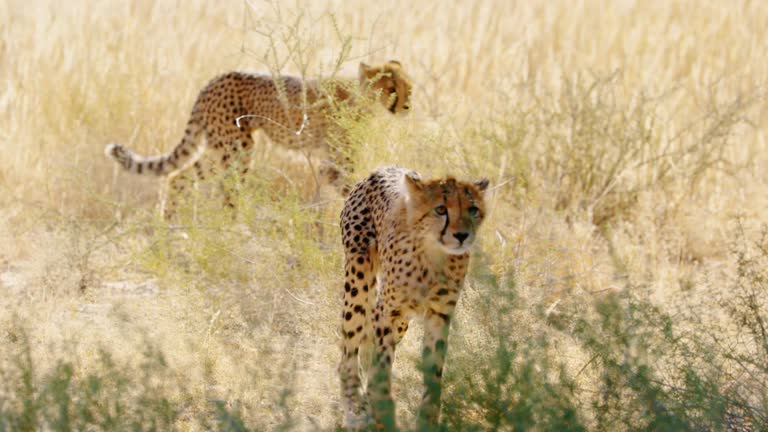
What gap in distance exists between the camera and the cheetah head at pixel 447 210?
361 cm

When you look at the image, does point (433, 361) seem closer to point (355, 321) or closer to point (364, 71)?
point (355, 321)

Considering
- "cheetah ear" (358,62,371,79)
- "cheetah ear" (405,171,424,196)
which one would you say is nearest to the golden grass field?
"cheetah ear" (358,62,371,79)

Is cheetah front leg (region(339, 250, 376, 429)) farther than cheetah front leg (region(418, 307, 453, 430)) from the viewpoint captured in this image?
Yes

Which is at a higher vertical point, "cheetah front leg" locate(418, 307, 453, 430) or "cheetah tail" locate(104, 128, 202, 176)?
"cheetah tail" locate(104, 128, 202, 176)

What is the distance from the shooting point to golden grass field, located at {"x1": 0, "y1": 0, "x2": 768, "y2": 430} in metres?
4.10

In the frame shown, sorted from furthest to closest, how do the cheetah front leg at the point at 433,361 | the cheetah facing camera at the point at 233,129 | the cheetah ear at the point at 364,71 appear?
the cheetah facing camera at the point at 233,129, the cheetah ear at the point at 364,71, the cheetah front leg at the point at 433,361

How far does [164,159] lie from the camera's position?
6.56 meters

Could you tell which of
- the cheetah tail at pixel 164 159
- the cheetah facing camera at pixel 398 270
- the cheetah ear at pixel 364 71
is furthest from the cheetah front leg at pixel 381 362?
the cheetah tail at pixel 164 159

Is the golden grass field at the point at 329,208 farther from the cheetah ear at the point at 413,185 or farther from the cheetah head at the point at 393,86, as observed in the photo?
the cheetah ear at the point at 413,185

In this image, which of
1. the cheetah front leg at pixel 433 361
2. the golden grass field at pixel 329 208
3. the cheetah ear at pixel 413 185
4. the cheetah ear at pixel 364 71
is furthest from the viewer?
the cheetah ear at pixel 364 71

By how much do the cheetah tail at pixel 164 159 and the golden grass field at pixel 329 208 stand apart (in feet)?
0.81

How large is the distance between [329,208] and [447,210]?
1.93 m

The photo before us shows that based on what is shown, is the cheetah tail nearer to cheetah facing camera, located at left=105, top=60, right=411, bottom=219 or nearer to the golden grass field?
cheetah facing camera, located at left=105, top=60, right=411, bottom=219

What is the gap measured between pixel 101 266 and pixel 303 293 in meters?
1.36
